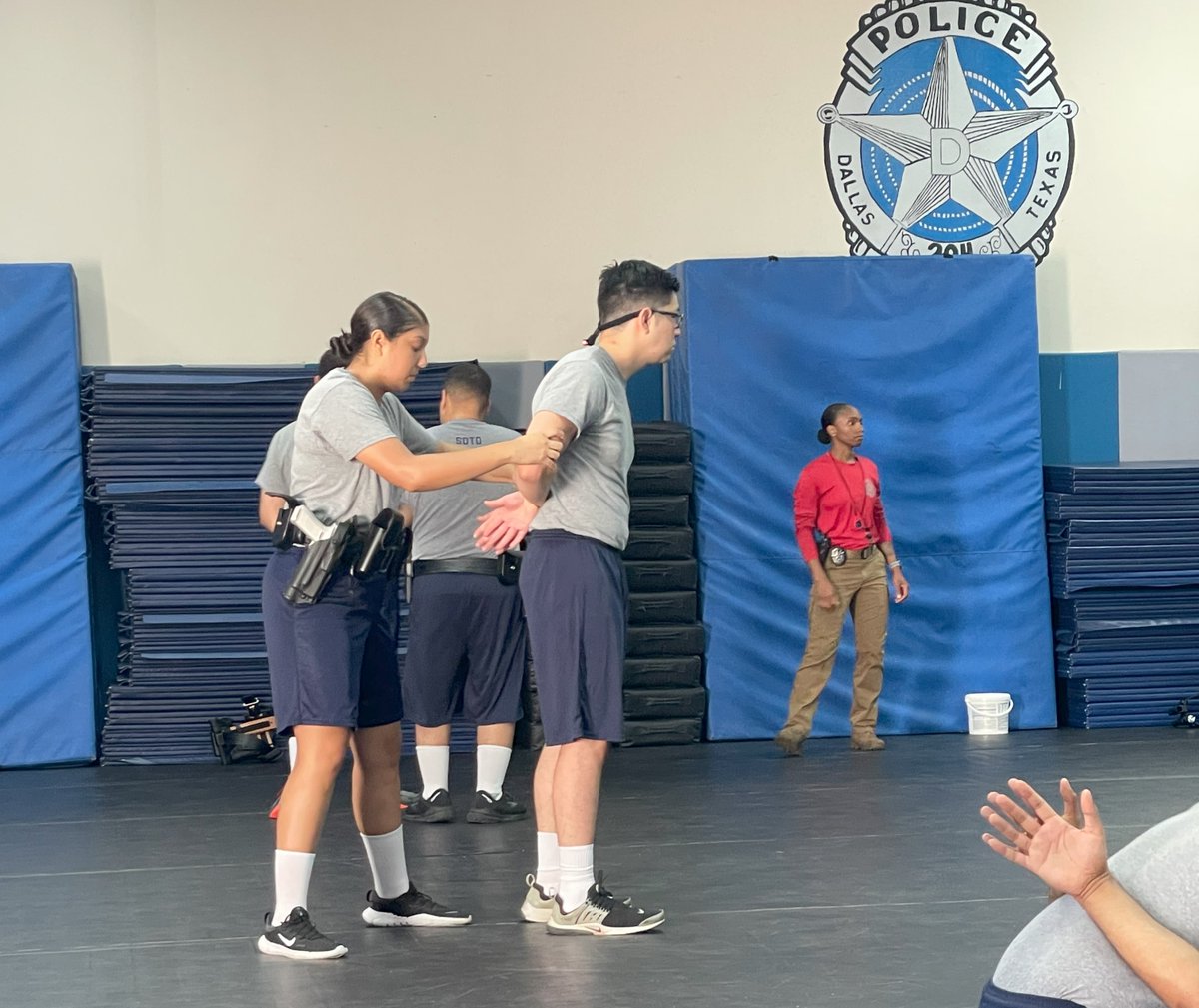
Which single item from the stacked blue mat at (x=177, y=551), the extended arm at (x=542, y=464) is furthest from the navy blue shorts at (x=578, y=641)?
the stacked blue mat at (x=177, y=551)

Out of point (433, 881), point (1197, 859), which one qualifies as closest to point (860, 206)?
point (433, 881)

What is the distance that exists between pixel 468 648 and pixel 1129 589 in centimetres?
420

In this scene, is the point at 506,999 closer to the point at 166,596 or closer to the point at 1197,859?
the point at 1197,859

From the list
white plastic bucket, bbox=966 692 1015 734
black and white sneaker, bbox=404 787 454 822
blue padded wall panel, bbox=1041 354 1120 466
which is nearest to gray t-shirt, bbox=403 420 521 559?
black and white sneaker, bbox=404 787 454 822

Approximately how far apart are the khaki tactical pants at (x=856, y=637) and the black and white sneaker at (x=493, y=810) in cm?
214

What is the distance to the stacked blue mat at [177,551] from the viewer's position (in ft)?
28.1

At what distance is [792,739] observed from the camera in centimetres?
814

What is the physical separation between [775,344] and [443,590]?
3.06m

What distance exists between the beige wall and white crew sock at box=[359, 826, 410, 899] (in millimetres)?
4976

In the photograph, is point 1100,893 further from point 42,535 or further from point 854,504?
point 42,535

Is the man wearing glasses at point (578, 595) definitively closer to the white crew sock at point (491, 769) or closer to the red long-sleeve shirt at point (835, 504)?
the white crew sock at point (491, 769)

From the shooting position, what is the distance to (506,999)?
387 centimetres

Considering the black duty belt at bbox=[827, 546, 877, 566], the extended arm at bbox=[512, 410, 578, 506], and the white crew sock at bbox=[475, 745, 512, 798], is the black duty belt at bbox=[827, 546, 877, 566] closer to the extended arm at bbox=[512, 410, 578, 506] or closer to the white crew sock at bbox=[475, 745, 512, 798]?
the white crew sock at bbox=[475, 745, 512, 798]

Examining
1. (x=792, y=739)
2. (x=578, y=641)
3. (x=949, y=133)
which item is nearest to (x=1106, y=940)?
(x=578, y=641)
